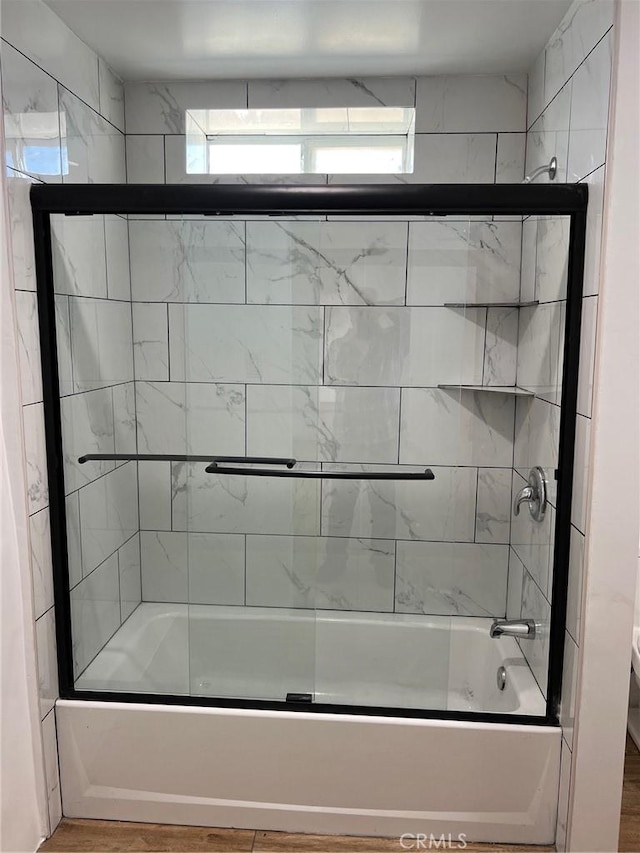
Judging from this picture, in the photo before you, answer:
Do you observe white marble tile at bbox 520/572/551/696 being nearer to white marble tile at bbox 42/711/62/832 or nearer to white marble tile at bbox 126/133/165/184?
white marble tile at bbox 42/711/62/832

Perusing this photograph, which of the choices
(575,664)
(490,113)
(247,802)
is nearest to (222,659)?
(247,802)

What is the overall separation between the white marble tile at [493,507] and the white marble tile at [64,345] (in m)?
1.25

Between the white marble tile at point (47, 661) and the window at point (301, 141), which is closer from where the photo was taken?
the white marble tile at point (47, 661)

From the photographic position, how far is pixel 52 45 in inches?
71.8

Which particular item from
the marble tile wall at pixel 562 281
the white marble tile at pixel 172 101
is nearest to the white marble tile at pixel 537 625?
the marble tile wall at pixel 562 281

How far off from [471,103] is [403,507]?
152cm

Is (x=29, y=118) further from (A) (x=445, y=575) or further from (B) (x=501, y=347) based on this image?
(A) (x=445, y=575)

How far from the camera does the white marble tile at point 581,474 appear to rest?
1.54 m

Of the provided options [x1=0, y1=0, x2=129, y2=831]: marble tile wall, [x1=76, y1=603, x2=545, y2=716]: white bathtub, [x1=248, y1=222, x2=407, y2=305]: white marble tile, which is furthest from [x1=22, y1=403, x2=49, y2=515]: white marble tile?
[x1=248, y1=222, x2=407, y2=305]: white marble tile

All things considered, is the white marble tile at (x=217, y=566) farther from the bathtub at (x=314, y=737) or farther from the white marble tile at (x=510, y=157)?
the white marble tile at (x=510, y=157)

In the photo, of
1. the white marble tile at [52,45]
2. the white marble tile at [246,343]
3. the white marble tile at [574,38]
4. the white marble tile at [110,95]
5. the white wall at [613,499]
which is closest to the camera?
the white wall at [613,499]

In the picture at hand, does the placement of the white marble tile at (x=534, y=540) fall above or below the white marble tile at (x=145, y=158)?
below

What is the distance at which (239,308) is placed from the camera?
174 cm
